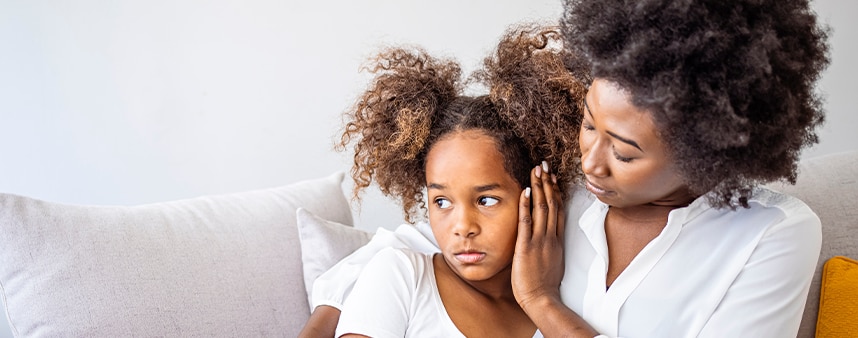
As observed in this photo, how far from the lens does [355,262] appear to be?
172cm

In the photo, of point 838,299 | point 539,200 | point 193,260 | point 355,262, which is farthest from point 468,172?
point 838,299

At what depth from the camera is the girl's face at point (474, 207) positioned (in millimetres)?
1470

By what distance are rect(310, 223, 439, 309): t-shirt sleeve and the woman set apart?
12.5 inches

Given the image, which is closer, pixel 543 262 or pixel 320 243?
pixel 543 262

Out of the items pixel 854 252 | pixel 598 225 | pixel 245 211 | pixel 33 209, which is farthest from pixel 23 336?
pixel 854 252

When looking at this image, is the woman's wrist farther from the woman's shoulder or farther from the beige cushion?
the beige cushion

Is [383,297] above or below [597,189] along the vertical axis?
below

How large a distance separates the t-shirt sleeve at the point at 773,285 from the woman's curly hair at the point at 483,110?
41cm

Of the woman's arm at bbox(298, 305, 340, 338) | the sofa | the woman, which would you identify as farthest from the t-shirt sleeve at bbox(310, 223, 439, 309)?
the woman

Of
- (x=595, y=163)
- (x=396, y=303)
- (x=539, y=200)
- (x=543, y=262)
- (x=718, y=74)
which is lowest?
(x=396, y=303)

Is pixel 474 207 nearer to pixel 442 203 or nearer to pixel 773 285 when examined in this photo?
pixel 442 203

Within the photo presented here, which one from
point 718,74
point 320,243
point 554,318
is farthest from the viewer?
point 320,243

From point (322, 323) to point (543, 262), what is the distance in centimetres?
47

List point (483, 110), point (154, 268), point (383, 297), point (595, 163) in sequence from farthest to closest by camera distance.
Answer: point (154, 268), point (483, 110), point (383, 297), point (595, 163)
